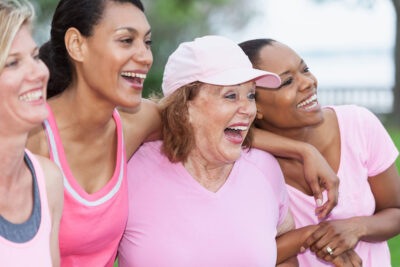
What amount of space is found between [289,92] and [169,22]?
17.1 m

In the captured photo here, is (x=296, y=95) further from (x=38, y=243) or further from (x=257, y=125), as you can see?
(x=38, y=243)

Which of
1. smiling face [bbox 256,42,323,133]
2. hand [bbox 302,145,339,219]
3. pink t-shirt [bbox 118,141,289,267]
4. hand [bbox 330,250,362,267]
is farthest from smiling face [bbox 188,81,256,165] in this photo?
hand [bbox 330,250,362,267]

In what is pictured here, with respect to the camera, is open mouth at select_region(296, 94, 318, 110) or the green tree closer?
open mouth at select_region(296, 94, 318, 110)

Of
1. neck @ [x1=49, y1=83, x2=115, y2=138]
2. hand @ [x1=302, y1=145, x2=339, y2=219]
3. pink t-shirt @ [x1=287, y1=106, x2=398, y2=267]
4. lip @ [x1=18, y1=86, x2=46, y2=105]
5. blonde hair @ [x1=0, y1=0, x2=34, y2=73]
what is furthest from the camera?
pink t-shirt @ [x1=287, y1=106, x2=398, y2=267]

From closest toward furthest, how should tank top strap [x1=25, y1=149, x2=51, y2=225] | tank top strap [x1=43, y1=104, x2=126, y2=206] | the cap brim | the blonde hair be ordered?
the blonde hair
tank top strap [x1=25, y1=149, x2=51, y2=225]
tank top strap [x1=43, y1=104, x2=126, y2=206]
the cap brim

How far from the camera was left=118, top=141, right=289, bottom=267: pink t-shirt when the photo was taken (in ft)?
9.83

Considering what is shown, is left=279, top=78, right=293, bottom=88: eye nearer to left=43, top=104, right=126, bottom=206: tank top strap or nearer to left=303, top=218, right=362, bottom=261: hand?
left=303, top=218, right=362, bottom=261: hand

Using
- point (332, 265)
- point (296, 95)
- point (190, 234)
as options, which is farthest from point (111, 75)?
point (332, 265)

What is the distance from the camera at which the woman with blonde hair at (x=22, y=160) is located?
2160mm

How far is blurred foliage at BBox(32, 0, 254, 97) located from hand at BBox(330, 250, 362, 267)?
352 inches

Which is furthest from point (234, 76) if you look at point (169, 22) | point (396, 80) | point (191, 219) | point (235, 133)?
point (169, 22)

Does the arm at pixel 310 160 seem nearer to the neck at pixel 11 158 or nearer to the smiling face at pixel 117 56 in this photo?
the smiling face at pixel 117 56

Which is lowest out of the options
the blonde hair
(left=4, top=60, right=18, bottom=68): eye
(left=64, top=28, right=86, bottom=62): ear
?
(left=64, top=28, right=86, bottom=62): ear

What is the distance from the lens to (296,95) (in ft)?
11.0
